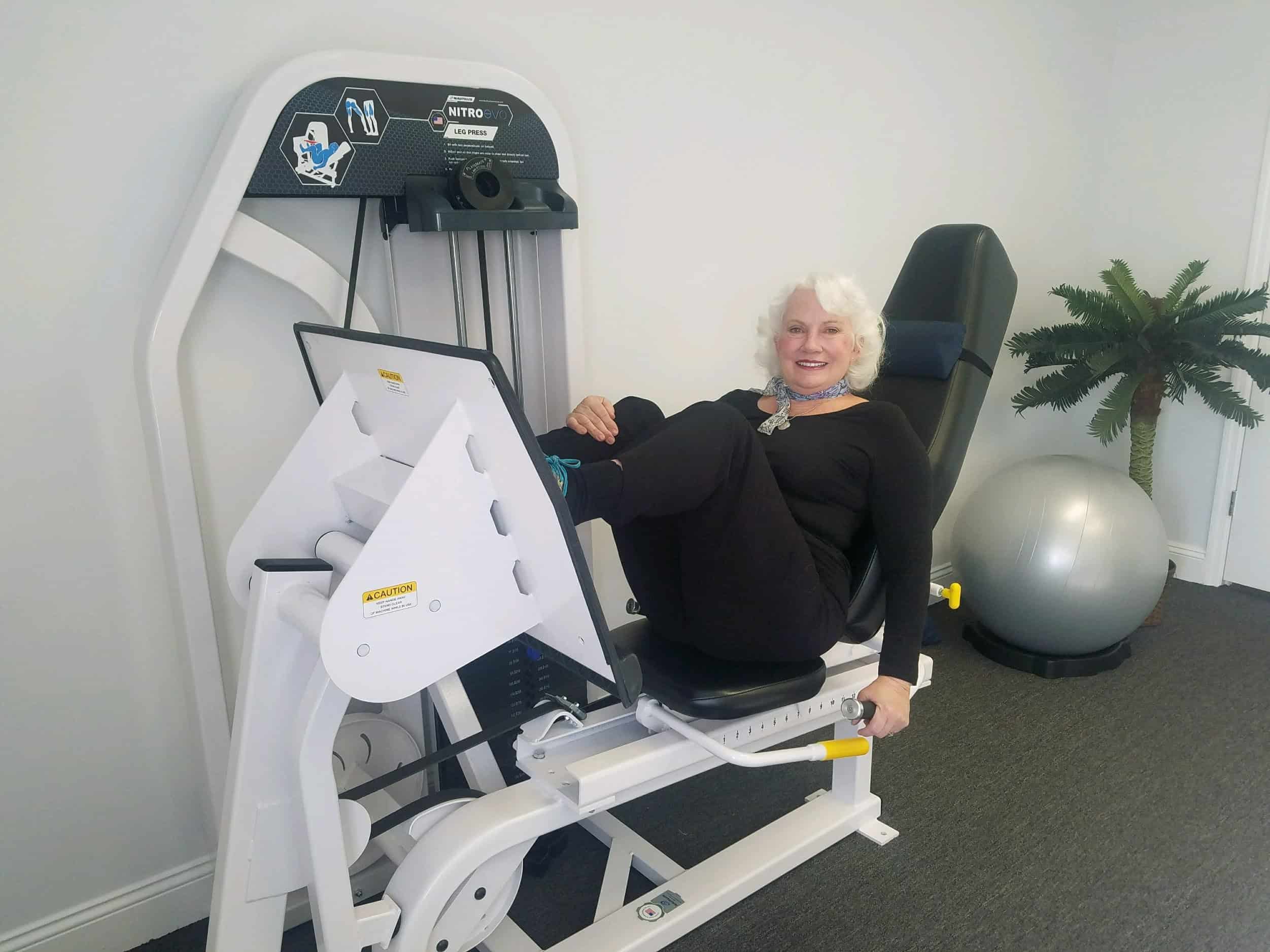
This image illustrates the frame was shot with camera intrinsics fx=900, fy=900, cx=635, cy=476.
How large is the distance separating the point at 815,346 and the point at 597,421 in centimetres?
47

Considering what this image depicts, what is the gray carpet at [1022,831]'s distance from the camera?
1.65 metres

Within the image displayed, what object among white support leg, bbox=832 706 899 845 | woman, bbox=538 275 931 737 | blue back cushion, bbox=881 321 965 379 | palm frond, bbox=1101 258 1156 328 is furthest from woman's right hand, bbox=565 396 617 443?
palm frond, bbox=1101 258 1156 328

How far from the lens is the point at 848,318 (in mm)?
1690

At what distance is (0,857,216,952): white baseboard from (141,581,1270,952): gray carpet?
33mm

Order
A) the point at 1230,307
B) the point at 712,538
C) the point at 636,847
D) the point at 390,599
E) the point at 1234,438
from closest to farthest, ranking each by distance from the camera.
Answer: the point at 390,599, the point at 712,538, the point at 636,847, the point at 1230,307, the point at 1234,438

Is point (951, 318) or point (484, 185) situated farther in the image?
point (951, 318)

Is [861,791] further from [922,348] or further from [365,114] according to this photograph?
[365,114]

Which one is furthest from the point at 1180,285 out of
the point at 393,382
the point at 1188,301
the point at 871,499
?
the point at 393,382

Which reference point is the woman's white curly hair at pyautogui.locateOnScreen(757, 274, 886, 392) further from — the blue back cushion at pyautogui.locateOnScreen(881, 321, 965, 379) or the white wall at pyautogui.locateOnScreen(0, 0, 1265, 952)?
the white wall at pyautogui.locateOnScreen(0, 0, 1265, 952)

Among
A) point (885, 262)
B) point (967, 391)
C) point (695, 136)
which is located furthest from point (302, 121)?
point (885, 262)

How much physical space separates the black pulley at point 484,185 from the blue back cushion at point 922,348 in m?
0.83

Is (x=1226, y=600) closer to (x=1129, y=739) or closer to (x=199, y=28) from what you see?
(x=1129, y=739)

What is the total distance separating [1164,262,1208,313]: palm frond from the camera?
9.19 feet

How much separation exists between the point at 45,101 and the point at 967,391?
5.49 ft
